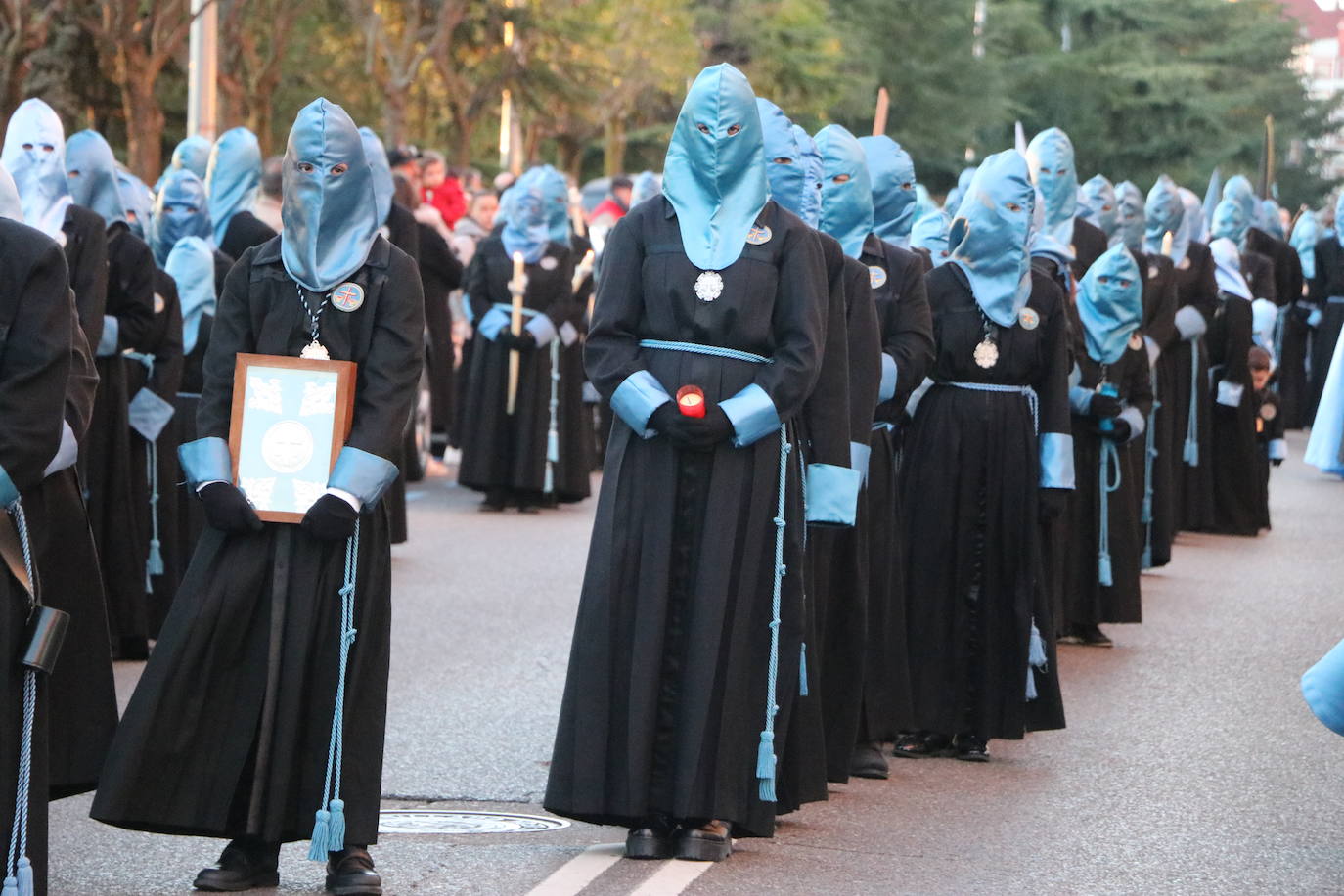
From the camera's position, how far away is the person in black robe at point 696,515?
7230mm

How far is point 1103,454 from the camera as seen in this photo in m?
12.2

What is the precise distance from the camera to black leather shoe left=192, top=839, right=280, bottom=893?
675 centimetres

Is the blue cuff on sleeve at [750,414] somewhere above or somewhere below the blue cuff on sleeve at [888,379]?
below

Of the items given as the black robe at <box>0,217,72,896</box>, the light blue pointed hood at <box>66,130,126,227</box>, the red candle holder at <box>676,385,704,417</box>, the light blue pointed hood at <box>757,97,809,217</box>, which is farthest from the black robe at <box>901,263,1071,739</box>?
the black robe at <box>0,217,72,896</box>

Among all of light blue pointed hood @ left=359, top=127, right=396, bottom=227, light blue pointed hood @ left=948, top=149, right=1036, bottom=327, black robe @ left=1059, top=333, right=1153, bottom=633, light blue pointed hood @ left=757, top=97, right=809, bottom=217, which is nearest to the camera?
light blue pointed hood @ left=359, top=127, right=396, bottom=227

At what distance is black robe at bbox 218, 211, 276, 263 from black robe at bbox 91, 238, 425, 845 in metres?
4.73

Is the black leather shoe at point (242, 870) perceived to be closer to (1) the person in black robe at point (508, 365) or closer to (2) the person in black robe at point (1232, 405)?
(1) the person in black robe at point (508, 365)

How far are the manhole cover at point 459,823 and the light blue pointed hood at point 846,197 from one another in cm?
227

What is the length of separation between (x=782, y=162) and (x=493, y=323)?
9.51 metres

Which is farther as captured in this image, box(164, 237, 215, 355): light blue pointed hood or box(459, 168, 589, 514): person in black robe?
box(459, 168, 589, 514): person in black robe

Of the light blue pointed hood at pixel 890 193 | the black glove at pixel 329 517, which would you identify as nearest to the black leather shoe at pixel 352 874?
the black glove at pixel 329 517

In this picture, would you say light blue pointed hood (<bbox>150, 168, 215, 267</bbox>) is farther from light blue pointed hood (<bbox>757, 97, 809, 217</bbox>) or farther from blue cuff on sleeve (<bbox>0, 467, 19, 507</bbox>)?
blue cuff on sleeve (<bbox>0, 467, 19, 507</bbox>)

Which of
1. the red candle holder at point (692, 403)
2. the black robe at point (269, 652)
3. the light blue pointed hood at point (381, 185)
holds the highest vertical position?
the light blue pointed hood at point (381, 185)

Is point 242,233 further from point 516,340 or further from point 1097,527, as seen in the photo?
point 516,340
